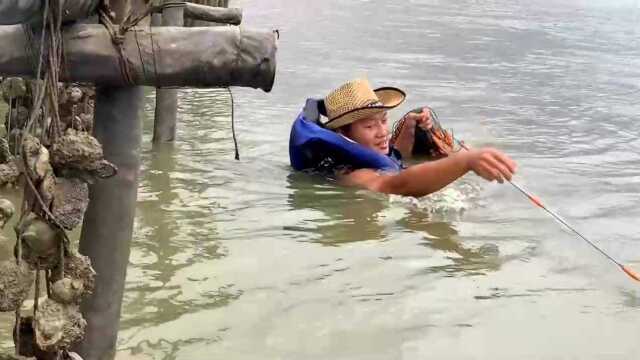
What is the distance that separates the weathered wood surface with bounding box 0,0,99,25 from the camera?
2168 millimetres

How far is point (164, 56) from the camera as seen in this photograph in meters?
2.50

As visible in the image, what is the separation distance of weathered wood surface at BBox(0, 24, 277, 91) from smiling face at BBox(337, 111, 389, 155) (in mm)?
3104

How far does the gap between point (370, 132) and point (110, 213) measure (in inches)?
128

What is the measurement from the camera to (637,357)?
11.7 ft

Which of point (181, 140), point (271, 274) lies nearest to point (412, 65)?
point (181, 140)

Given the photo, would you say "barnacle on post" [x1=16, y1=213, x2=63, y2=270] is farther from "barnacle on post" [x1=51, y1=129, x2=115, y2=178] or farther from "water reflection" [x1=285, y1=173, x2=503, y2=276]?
"water reflection" [x1=285, y1=173, x2=503, y2=276]

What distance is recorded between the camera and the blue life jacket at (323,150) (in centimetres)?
559

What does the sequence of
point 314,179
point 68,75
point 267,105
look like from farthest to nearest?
point 267,105
point 314,179
point 68,75

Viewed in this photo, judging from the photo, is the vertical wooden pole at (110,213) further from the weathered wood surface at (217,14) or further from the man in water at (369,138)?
the man in water at (369,138)

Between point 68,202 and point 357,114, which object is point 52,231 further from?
point 357,114

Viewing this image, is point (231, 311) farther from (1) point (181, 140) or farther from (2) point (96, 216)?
(1) point (181, 140)

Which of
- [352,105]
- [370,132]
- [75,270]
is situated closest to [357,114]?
[352,105]

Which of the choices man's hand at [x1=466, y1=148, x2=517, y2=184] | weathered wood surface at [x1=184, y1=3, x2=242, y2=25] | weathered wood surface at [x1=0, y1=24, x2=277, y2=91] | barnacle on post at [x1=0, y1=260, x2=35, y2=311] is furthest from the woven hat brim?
barnacle on post at [x1=0, y1=260, x2=35, y2=311]

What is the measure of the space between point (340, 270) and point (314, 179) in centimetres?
170
